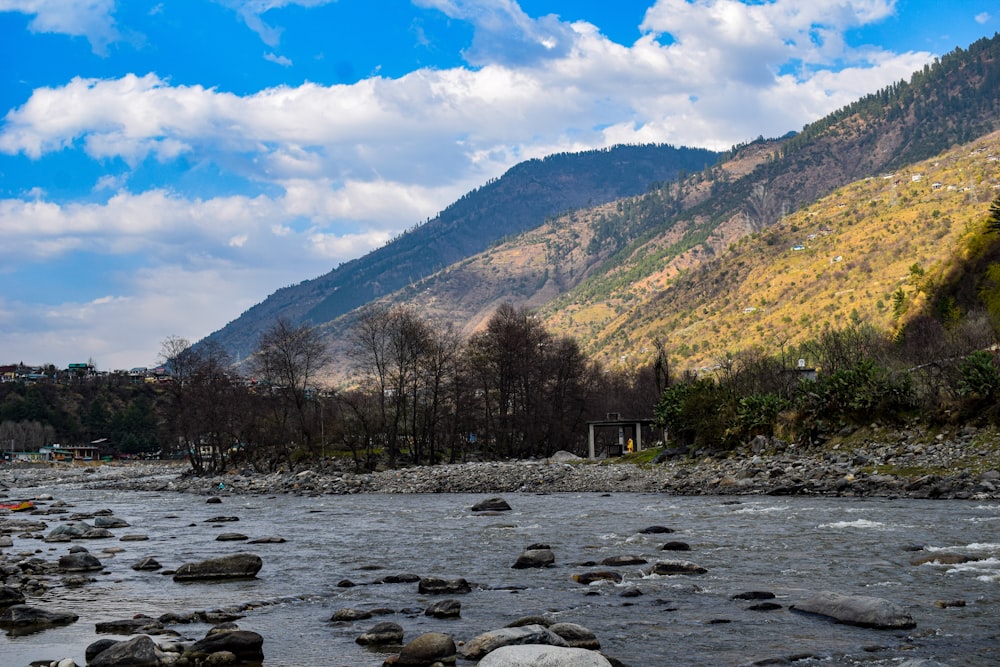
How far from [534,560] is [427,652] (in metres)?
8.65

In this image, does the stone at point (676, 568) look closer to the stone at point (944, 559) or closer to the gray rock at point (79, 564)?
the stone at point (944, 559)

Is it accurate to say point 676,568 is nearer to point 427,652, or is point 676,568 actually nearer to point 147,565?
point 427,652

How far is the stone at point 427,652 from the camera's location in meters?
11.2

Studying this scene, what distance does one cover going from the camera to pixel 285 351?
7819 centimetres

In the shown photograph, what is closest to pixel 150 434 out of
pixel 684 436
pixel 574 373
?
pixel 574 373

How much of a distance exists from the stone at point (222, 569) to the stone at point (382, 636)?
24.7 ft

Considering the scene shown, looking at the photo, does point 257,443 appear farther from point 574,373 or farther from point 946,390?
point 946,390

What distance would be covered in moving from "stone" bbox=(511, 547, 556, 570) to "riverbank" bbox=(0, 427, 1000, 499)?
18.3 m

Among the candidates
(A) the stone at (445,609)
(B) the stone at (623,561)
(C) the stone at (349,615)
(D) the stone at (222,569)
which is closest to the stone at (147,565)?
(D) the stone at (222,569)

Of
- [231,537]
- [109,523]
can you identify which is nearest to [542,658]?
→ [231,537]

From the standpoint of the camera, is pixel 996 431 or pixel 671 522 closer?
pixel 671 522

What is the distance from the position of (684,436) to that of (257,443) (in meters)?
41.9

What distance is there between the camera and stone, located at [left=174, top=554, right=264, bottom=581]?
63.6 feet

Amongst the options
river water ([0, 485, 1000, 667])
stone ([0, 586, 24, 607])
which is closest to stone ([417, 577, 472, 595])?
river water ([0, 485, 1000, 667])
